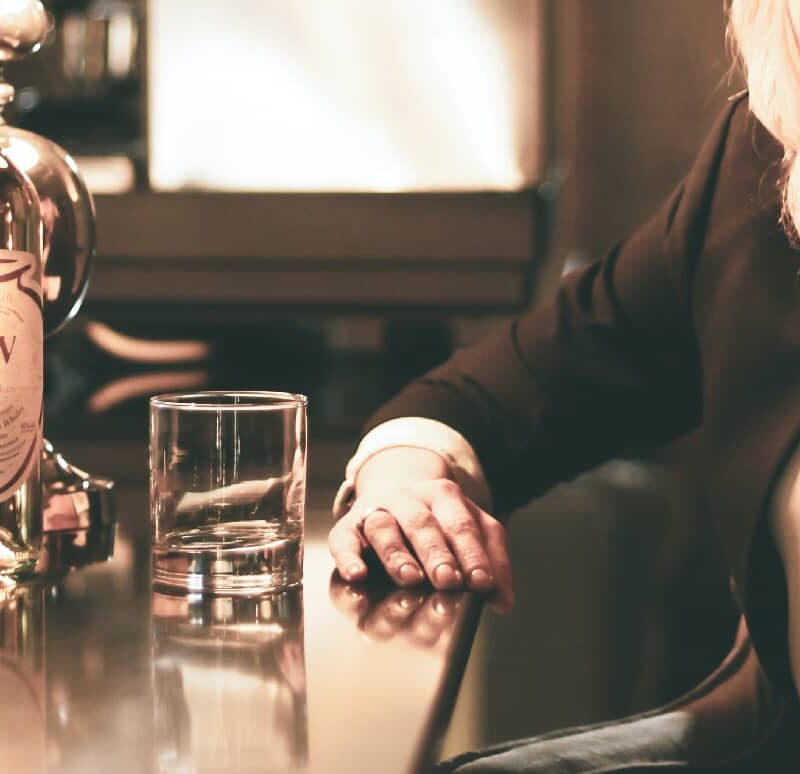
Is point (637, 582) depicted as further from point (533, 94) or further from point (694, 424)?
point (533, 94)

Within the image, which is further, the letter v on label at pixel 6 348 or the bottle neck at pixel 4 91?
the bottle neck at pixel 4 91

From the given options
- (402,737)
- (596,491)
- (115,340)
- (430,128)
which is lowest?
(115,340)

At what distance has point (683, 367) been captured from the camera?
3.46ft

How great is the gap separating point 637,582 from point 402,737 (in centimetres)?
78

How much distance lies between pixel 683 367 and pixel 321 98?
1581 mm

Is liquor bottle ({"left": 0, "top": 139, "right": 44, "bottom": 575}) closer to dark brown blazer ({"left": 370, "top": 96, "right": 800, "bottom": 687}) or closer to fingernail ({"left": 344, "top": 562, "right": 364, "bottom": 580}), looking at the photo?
fingernail ({"left": 344, "top": 562, "right": 364, "bottom": 580})

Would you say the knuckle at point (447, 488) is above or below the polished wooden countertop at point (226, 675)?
below

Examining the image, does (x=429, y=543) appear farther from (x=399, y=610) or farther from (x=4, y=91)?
(x=4, y=91)

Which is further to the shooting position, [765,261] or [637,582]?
[637,582]

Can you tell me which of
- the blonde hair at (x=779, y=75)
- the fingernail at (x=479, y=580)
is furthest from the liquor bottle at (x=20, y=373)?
the blonde hair at (x=779, y=75)

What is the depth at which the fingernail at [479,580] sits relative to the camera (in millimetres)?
671

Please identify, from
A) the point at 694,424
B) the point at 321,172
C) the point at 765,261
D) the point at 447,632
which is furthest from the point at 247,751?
the point at 321,172

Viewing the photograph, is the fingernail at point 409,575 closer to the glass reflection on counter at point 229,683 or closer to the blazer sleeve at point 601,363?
the glass reflection on counter at point 229,683

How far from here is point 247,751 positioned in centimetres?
44
